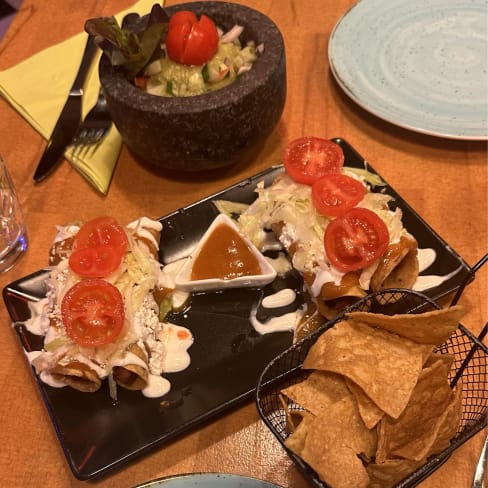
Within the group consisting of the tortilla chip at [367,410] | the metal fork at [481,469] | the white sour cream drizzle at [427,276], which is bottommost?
the metal fork at [481,469]

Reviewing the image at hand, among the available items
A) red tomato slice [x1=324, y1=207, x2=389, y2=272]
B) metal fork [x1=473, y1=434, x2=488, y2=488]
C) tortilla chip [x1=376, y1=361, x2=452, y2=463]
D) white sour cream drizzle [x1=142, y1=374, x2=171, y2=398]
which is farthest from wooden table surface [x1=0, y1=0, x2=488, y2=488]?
red tomato slice [x1=324, y1=207, x2=389, y2=272]

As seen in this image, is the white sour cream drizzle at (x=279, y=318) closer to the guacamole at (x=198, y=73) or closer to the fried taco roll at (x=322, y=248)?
the fried taco roll at (x=322, y=248)

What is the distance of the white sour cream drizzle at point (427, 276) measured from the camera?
1537mm

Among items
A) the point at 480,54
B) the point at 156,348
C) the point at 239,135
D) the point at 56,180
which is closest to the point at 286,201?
the point at 239,135

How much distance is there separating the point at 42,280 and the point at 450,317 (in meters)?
1.04

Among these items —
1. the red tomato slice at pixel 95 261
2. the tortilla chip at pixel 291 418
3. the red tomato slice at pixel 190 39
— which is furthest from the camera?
the red tomato slice at pixel 190 39

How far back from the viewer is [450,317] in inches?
43.7

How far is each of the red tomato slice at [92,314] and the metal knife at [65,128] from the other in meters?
0.72

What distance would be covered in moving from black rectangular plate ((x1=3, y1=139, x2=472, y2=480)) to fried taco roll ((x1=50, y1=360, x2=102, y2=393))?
24mm

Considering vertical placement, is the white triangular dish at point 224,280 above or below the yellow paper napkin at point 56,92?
below

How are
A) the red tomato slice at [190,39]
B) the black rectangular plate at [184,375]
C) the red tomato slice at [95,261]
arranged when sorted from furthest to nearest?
the red tomato slice at [190,39] → the red tomato slice at [95,261] → the black rectangular plate at [184,375]

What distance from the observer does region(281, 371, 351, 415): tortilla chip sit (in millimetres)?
1170

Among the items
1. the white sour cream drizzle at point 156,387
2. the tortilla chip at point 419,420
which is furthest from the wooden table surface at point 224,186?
the tortilla chip at point 419,420

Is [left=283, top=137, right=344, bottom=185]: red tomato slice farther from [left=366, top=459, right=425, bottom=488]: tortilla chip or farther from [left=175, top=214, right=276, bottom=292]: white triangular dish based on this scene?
[left=366, top=459, right=425, bottom=488]: tortilla chip
